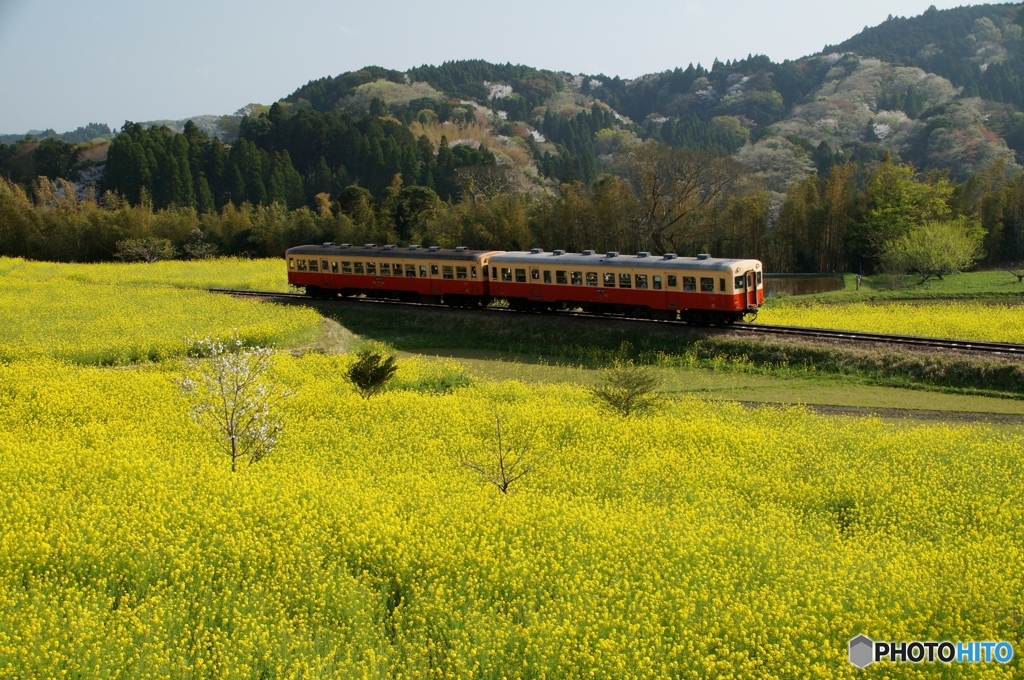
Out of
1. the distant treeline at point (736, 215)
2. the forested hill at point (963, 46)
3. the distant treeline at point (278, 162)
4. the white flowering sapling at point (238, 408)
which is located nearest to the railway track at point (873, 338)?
the white flowering sapling at point (238, 408)

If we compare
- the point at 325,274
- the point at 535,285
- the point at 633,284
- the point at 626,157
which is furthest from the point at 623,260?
the point at 626,157

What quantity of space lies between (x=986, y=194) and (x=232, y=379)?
1667 inches

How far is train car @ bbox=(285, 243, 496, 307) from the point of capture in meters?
31.6

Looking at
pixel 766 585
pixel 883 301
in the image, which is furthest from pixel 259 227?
pixel 766 585

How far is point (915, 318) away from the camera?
28.7 meters

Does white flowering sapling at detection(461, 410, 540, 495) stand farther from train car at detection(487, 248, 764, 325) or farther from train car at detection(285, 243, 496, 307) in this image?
train car at detection(285, 243, 496, 307)

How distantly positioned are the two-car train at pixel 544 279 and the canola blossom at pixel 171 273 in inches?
250

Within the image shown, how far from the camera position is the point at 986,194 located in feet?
144

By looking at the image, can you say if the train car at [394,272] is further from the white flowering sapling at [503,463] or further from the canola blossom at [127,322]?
the white flowering sapling at [503,463]

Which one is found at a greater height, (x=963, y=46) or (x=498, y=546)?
(x=963, y=46)

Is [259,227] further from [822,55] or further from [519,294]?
[822,55]

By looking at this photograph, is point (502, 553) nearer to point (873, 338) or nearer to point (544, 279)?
point (873, 338)

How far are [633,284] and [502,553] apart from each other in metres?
18.1

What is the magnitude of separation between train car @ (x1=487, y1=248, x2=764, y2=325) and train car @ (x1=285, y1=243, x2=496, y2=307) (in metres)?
1.06
